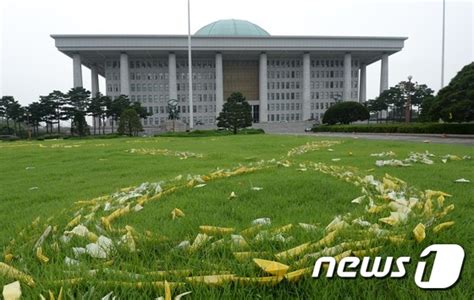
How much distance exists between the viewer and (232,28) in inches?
2975

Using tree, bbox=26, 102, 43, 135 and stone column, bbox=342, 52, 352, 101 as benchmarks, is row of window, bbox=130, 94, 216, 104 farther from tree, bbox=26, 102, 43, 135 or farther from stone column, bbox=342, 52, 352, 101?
stone column, bbox=342, 52, 352, 101

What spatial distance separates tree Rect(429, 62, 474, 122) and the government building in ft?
145

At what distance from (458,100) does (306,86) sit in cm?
4875

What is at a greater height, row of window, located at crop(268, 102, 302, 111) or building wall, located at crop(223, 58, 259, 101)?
building wall, located at crop(223, 58, 259, 101)

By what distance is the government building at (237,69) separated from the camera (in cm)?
6319

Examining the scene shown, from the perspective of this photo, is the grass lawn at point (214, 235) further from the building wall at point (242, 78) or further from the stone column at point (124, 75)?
the building wall at point (242, 78)

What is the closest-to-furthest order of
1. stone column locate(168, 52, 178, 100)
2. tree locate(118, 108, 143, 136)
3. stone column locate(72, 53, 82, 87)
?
tree locate(118, 108, 143, 136) → stone column locate(72, 53, 82, 87) → stone column locate(168, 52, 178, 100)

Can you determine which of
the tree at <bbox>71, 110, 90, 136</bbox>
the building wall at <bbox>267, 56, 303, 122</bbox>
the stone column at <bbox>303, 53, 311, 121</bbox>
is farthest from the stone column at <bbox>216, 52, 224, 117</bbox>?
the tree at <bbox>71, 110, 90, 136</bbox>

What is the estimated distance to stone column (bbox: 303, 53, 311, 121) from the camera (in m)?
68.3

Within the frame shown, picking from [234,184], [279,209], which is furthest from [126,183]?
[279,209]

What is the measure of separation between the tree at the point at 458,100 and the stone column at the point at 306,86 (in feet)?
151

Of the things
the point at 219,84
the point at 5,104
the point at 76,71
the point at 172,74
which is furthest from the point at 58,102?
the point at 219,84

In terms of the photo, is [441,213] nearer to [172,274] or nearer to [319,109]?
[172,274]

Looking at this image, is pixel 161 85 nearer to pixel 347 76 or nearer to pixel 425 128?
pixel 347 76
